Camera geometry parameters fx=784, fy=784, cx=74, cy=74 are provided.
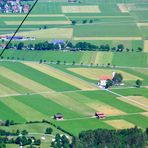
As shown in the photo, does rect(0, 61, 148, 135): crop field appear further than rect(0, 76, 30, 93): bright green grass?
No

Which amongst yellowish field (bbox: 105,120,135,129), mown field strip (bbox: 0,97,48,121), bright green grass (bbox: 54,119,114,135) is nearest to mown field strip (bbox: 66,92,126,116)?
Result: yellowish field (bbox: 105,120,135,129)

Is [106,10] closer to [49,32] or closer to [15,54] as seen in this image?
[49,32]

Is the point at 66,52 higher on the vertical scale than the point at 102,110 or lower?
higher

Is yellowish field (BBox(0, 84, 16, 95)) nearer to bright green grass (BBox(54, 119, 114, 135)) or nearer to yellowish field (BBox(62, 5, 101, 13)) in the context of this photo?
bright green grass (BBox(54, 119, 114, 135))

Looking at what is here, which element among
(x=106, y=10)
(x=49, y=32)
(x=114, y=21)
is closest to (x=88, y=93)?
(x=49, y=32)

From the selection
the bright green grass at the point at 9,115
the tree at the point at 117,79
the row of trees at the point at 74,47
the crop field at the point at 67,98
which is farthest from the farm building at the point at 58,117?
the row of trees at the point at 74,47

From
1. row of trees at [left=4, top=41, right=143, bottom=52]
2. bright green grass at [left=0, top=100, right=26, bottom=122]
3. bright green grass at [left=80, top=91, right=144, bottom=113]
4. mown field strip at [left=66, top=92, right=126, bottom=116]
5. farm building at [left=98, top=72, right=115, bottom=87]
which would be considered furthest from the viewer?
row of trees at [left=4, top=41, right=143, bottom=52]
